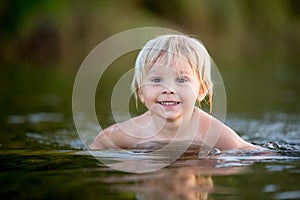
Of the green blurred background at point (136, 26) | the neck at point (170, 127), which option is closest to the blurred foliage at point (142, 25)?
the green blurred background at point (136, 26)

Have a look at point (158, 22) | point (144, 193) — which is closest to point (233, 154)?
point (144, 193)

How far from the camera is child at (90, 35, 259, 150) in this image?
3.31 m

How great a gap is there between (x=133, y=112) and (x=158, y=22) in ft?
38.9

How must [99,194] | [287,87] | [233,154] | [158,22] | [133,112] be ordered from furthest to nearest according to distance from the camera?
[158,22], [287,87], [133,112], [233,154], [99,194]

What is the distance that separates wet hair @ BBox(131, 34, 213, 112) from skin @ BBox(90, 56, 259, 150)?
0.09 ft

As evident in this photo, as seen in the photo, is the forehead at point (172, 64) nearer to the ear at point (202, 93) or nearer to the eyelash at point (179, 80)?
the eyelash at point (179, 80)

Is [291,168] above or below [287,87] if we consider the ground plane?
below

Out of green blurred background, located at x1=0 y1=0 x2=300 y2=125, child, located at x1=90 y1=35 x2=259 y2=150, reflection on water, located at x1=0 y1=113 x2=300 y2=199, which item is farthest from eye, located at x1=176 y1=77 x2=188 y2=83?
green blurred background, located at x1=0 y1=0 x2=300 y2=125

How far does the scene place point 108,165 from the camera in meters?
2.74

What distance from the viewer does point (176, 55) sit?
333cm

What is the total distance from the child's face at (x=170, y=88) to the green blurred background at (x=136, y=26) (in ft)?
7.39

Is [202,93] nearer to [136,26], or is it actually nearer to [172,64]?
[172,64]

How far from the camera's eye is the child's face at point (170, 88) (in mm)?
3289

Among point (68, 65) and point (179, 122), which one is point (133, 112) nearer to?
point (179, 122)
